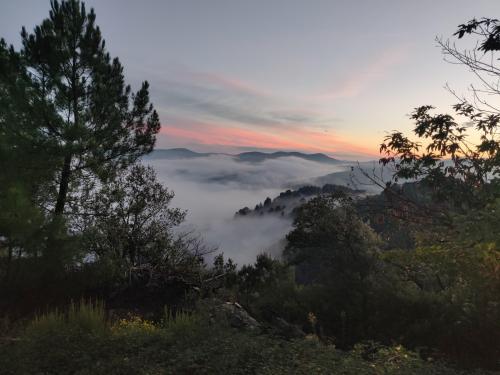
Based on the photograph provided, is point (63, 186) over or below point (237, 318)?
over

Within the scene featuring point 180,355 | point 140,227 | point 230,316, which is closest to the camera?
point 180,355

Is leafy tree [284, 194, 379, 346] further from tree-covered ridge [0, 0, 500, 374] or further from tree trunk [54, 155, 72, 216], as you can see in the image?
tree trunk [54, 155, 72, 216]

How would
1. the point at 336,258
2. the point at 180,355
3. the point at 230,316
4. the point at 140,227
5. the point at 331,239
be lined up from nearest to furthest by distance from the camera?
the point at 180,355
the point at 230,316
the point at 336,258
the point at 331,239
the point at 140,227

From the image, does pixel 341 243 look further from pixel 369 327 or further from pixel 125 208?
pixel 125 208

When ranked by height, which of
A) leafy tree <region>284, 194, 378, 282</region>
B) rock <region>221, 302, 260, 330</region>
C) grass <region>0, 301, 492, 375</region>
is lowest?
rock <region>221, 302, 260, 330</region>

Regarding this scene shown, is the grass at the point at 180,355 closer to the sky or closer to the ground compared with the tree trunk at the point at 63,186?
closer to the ground

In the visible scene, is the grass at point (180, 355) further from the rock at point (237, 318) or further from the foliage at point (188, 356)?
the rock at point (237, 318)

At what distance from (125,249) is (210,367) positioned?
11073 millimetres

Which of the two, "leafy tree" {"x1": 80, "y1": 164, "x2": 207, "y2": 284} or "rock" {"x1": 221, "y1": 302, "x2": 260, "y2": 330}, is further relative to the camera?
"leafy tree" {"x1": 80, "y1": 164, "x2": 207, "y2": 284}

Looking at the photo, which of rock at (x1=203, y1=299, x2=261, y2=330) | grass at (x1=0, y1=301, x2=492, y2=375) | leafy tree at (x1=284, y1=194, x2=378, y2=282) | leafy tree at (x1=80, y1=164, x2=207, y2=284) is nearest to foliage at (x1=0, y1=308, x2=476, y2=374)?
grass at (x1=0, y1=301, x2=492, y2=375)

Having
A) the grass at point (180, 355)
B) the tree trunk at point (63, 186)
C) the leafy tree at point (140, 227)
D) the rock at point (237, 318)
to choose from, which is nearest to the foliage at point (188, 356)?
the grass at point (180, 355)

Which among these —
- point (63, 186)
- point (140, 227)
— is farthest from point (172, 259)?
point (63, 186)

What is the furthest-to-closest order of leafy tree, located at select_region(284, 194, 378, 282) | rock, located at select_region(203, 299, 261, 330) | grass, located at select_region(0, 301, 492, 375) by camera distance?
leafy tree, located at select_region(284, 194, 378, 282)
rock, located at select_region(203, 299, 261, 330)
grass, located at select_region(0, 301, 492, 375)

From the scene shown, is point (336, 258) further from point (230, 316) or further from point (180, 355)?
point (180, 355)
